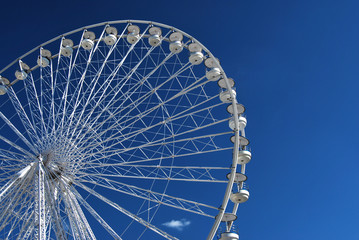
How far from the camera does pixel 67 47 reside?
66.5ft

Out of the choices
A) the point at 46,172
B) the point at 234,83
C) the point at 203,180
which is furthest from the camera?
the point at 234,83

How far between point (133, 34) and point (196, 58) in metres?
4.16

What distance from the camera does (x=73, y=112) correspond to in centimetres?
1694

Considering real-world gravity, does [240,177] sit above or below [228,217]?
above

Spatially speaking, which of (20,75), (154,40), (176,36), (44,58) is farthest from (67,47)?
(176,36)

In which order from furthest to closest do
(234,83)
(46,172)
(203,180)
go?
1. (234,83)
2. (46,172)
3. (203,180)

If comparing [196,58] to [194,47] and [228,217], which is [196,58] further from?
[228,217]

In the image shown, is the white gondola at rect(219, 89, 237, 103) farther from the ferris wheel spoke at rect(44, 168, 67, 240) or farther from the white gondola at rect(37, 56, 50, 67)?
the white gondola at rect(37, 56, 50, 67)

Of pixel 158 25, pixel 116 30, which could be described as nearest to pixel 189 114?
pixel 158 25

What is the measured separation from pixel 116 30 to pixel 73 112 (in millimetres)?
6406

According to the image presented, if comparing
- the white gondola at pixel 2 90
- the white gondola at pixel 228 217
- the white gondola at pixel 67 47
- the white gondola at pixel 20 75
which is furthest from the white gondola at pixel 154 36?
the white gondola at pixel 228 217

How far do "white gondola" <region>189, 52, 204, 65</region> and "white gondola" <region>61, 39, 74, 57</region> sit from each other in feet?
23.7

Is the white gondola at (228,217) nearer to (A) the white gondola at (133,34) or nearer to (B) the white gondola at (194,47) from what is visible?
(B) the white gondola at (194,47)

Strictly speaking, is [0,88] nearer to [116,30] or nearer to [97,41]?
[97,41]
